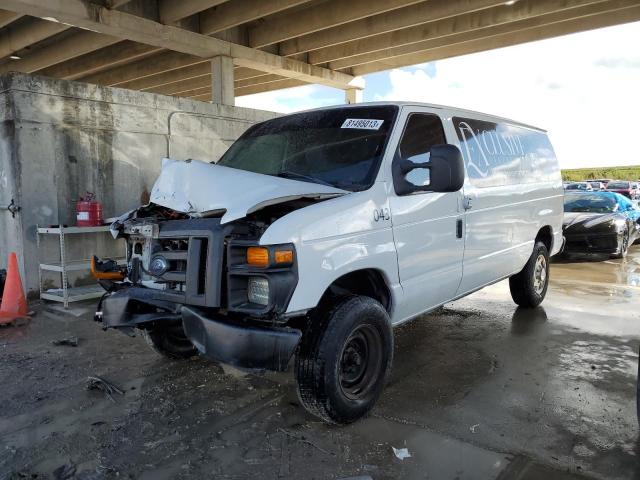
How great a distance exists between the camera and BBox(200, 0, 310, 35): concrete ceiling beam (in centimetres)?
1134

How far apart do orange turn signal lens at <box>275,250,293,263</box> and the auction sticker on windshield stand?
4.82ft

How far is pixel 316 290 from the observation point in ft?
10.2

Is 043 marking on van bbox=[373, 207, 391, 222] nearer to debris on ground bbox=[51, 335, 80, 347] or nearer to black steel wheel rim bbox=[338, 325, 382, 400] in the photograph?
black steel wheel rim bbox=[338, 325, 382, 400]

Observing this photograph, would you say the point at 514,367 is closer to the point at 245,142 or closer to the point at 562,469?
the point at 562,469

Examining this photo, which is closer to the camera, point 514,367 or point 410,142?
point 410,142

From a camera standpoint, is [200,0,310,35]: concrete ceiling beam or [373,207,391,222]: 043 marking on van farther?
[200,0,310,35]: concrete ceiling beam

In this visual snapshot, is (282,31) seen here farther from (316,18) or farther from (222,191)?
(222,191)

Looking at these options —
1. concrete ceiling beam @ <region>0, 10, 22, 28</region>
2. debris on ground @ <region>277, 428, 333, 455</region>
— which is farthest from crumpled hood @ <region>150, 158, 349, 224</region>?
concrete ceiling beam @ <region>0, 10, 22, 28</region>

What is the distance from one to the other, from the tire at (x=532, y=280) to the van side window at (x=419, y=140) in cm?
268

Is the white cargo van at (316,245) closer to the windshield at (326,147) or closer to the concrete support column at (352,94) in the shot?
the windshield at (326,147)

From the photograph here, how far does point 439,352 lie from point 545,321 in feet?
6.16

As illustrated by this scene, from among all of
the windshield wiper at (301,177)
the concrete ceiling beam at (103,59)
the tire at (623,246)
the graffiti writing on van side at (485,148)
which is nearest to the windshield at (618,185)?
the tire at (623,246)

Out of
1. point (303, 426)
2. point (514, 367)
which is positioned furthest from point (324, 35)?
point (303, 426)

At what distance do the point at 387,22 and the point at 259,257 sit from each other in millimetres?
11645
